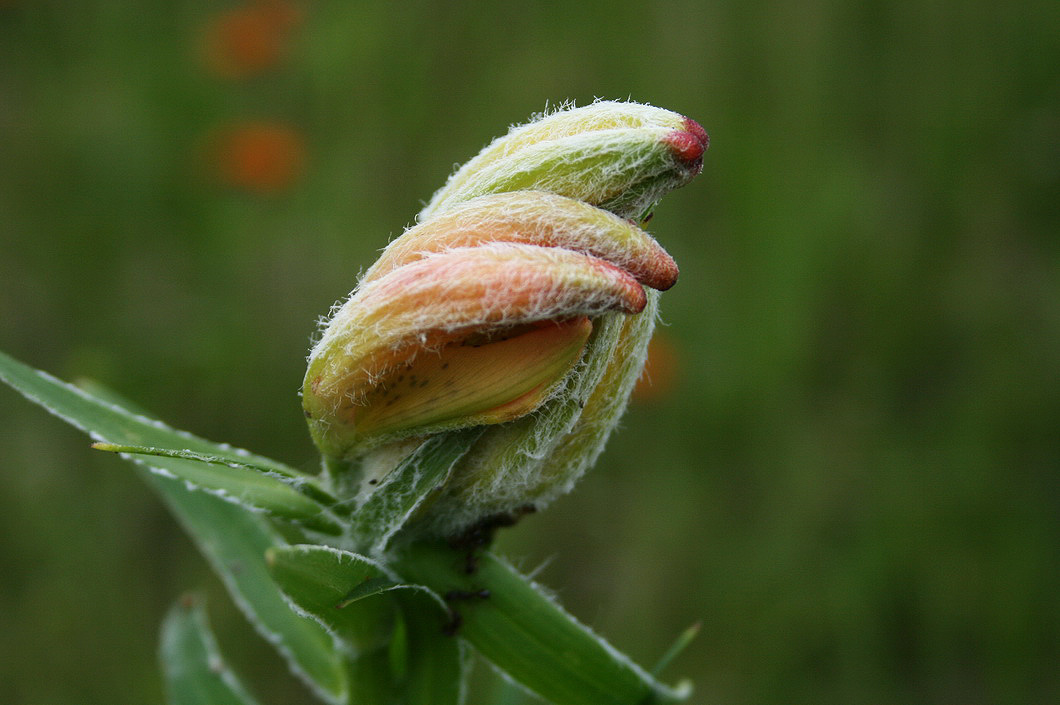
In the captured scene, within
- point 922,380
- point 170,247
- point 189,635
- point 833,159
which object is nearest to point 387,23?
point 170,247

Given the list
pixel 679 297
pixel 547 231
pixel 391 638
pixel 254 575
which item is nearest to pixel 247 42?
pixel 679 297

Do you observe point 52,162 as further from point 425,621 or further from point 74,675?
point 425,621

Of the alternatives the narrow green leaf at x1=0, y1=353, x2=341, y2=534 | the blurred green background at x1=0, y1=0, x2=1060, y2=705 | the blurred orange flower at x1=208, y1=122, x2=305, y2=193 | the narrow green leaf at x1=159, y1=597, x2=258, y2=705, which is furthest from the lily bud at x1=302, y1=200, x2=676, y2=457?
the blurred orange flower at x1=208, y1=122, x2=305, y2=193

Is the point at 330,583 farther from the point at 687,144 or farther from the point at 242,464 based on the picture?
the point at 687,144

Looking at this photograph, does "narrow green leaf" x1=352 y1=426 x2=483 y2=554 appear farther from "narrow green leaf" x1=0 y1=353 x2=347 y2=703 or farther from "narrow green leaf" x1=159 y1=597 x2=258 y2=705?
"narrow green leaf" x1=159 y1=597 x2=258 y2=705

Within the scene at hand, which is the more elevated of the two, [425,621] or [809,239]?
[809,239]

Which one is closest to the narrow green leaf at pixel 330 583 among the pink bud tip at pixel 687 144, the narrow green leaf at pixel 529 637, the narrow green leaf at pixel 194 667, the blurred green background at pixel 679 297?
the narrow green leaf at pixel 529 637

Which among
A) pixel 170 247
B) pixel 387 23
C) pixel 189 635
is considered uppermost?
pixel 387 23
